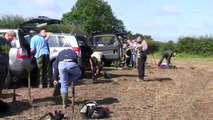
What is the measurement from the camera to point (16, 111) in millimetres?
11219

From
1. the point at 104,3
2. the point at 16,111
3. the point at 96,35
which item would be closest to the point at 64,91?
the point at 16,111

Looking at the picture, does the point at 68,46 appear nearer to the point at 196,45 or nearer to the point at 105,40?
the point at 105,40

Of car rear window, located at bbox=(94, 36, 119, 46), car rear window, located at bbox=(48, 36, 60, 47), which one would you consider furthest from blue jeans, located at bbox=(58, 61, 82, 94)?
car rear window, located at bbox=(94, 36, 119, 46)

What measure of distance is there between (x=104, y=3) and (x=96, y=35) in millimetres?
73094

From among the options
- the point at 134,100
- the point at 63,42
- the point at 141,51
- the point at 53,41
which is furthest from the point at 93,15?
the point at 134,100

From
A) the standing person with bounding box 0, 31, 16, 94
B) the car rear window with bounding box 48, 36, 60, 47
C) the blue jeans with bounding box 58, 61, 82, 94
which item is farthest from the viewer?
the car rear window with bounding box 48, 36, 60, 47

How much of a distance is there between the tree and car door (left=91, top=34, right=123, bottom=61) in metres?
65.5

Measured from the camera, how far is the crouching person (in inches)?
451

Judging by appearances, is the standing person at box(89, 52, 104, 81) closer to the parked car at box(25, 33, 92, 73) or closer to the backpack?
the parked car at box(25, 33, 92, 73)

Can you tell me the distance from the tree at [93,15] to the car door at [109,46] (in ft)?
215

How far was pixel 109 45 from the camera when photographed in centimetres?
2348

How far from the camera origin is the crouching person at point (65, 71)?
11.5m

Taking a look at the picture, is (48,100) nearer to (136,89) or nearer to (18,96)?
(18,96)

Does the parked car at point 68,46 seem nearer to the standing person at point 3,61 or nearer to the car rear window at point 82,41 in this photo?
→ the car rear window at point 82,41
